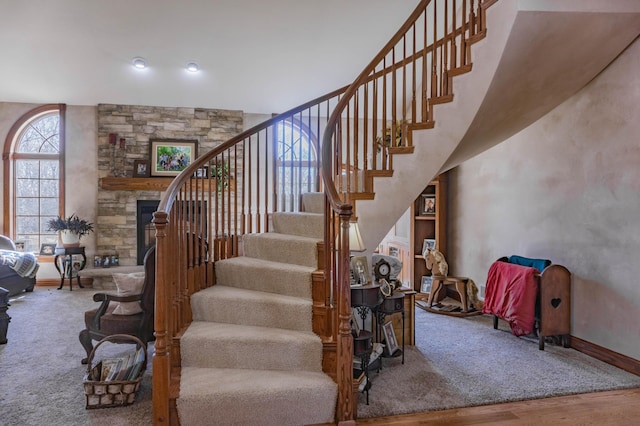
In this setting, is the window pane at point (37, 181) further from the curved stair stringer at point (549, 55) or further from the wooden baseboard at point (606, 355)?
the wooden baseboard at point (606, 355)

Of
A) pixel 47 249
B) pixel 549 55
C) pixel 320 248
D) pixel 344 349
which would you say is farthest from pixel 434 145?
pixel 47 249

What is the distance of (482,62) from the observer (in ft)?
9.80

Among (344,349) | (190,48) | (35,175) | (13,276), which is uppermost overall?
(190,48)

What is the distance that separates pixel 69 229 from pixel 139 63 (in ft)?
9.42

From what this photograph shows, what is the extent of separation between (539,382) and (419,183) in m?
1.78

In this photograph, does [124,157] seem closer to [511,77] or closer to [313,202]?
[313,202]

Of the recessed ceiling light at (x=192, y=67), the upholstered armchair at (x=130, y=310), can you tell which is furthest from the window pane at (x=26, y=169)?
the upholstered armchair at (x=130, y=310)

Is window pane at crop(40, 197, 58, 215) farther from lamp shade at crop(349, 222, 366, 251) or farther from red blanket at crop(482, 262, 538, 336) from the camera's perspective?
red blanket at crop(482, 262, 538, 336)

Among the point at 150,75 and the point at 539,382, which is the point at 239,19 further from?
the point at 539,382

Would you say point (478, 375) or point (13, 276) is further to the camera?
point (13, 276)

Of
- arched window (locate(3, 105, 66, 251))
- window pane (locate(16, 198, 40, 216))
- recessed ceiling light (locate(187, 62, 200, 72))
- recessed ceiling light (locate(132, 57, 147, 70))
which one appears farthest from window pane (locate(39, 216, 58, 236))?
recessed ceiling light (locate(187, 62, 200, 72))

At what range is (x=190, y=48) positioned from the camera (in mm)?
5559

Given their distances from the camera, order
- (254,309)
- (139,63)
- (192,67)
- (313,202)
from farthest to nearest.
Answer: (192,67) → (139,63) → (313,202) → (254,309)

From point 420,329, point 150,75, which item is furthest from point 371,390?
point 150,75
